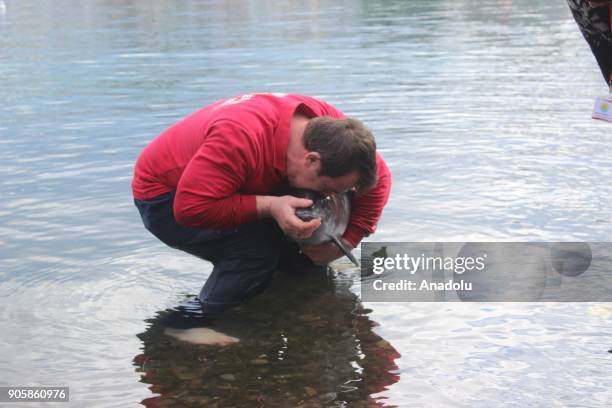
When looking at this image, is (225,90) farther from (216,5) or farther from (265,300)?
(216,5)

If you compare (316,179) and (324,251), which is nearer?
(316,179)

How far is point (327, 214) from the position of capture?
191 inches

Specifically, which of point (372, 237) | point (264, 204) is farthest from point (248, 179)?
point (372, 237)

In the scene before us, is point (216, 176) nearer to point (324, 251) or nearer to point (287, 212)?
point (287, 212)

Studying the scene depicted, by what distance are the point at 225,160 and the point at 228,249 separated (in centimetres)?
66

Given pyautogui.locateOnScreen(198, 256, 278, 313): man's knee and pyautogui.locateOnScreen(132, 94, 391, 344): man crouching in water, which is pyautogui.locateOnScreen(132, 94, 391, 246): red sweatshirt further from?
pyautogui.locateOnScreen(198, 256, 278, 313): man's knee

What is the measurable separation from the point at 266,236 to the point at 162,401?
3.70ft

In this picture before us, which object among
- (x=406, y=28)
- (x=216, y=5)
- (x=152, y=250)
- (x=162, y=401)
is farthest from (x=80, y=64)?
(x=216, y=5)

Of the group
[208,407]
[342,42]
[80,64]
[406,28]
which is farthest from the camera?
[406,28]

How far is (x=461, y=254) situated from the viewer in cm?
588

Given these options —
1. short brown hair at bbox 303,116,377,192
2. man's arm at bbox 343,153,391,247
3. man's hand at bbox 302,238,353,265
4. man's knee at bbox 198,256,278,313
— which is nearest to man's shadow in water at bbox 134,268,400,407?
man's knee at bbox 198,256,278,313

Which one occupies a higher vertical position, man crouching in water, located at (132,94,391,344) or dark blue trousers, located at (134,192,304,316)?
man crouching in water, located at (132,94,391,344)

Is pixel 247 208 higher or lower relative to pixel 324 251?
higher

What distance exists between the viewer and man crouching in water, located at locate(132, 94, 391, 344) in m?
4.36
